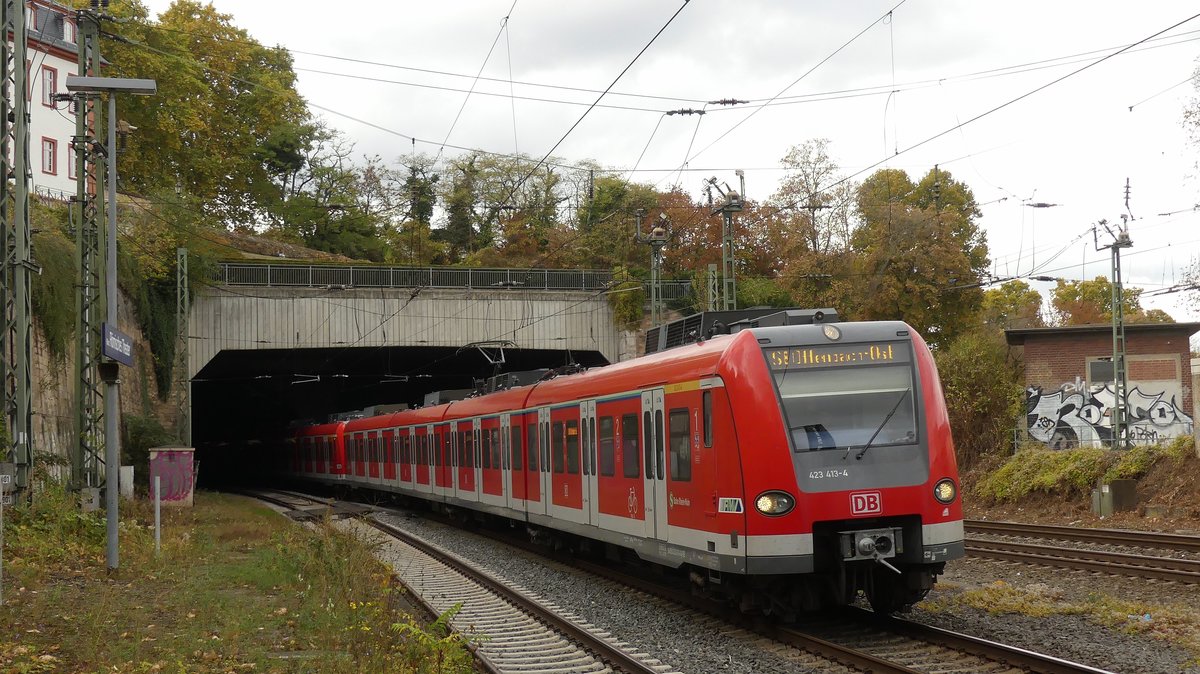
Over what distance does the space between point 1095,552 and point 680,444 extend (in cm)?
723

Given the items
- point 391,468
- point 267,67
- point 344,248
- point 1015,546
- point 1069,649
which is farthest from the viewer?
point 344,248

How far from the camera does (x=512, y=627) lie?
466 inches

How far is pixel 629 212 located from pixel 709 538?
4515cm

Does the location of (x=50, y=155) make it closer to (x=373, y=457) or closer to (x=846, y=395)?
(x=373, y=457)

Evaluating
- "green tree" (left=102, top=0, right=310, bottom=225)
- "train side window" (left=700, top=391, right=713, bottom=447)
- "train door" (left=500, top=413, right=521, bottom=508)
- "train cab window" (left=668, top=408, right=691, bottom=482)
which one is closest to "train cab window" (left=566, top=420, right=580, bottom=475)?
"train door" (left=500, top=413, right=521, bottom=508)

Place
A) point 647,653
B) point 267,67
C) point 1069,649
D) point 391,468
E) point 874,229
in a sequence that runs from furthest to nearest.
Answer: point 267,67 < point 874,229 < point 391,468 < point 647,653 < point 1069,649

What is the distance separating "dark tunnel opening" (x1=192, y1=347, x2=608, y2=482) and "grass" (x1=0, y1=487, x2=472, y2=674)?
75.5 feet

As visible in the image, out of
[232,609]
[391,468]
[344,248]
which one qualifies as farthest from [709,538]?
[344,248]

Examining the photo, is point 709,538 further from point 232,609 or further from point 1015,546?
point 1015,546

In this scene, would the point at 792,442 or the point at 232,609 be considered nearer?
the point at 792,442

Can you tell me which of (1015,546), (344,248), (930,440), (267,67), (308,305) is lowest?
(1015,546)

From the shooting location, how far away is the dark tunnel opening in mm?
44875

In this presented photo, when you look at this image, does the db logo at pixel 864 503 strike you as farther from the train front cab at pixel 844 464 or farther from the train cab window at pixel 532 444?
the train cab window at pixel 532 444

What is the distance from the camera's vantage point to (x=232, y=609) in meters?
11.8
